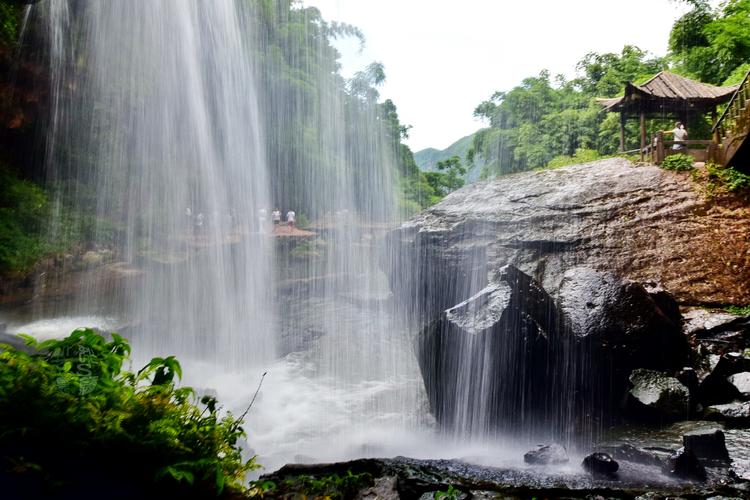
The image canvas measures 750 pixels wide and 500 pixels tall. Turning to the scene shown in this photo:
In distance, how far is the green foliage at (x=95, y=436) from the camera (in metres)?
1.46

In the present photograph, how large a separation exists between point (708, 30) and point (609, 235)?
22333 mm

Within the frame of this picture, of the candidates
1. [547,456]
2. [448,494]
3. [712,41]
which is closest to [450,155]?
[712,41]

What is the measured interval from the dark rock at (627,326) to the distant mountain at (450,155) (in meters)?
38.4

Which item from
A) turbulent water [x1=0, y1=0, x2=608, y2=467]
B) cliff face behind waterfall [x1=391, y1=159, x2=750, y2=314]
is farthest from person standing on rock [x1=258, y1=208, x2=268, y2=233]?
cliff face behind waterfall [x1=391, y1=159, x2=750, y2=314]

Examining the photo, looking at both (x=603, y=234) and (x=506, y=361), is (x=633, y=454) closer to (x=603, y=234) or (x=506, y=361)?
(x=506, y=361)

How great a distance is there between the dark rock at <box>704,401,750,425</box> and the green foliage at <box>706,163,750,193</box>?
22.5ft

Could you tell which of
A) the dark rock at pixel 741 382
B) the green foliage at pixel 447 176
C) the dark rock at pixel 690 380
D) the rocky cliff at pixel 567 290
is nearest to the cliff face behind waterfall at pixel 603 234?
the rocky cliff at pixel 567 290

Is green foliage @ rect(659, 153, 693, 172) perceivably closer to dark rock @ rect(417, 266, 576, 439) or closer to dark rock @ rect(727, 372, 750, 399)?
dark rock @ rect(727, 372, 750, 399)

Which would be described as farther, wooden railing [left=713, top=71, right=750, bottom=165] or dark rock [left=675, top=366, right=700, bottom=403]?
wooden railing [left=713, top=71, right=750, bottom=165]

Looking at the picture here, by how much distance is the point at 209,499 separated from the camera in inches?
66.2

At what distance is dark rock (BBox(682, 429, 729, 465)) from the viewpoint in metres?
4.78

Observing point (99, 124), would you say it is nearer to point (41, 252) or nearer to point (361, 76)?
point (41, 252)

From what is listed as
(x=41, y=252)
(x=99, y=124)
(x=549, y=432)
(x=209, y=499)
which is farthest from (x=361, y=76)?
(x=209, y=499)

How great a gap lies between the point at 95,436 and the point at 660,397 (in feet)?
23.6
